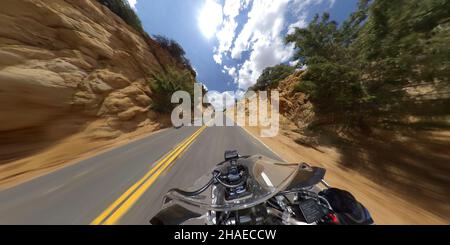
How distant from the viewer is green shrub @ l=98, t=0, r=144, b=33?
20.5 m

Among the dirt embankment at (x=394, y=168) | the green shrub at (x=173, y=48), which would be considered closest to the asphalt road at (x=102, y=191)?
the dirt embankment at (x=394, y=168)

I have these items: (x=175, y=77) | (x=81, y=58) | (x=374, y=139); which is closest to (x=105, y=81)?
(x=81, y=58)

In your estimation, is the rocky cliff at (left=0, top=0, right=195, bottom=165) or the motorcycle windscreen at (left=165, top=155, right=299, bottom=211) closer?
the motorcycle windscreen at (left=165, top=155, right=299, bottom=211)

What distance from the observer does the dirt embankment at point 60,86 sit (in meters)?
8.12

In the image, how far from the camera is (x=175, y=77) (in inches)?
960

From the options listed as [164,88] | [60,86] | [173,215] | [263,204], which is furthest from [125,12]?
[263,204]

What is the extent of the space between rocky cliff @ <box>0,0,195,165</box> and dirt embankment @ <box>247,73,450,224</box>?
12919 millimetres

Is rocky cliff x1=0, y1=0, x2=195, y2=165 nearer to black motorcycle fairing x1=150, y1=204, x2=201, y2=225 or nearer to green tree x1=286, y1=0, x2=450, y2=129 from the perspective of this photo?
black motorcycle fairing x1=150, y1=204, x2=201, y2=225

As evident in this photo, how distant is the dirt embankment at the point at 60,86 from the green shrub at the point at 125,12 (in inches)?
125

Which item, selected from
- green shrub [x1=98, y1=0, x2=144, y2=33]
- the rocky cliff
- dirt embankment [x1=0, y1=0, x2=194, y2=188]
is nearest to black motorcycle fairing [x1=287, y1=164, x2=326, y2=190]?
dirt embankment [x1=0, y1=0, x2=194, y2=188]

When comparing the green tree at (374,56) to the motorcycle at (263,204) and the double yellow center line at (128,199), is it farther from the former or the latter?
the double yellow center line at (128,199)

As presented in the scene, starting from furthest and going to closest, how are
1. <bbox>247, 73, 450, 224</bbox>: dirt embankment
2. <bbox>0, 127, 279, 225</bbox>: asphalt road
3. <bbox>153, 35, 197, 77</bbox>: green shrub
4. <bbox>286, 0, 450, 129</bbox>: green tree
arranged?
<bbox>153, 35, 197, 77</bbox>: green shrub → <bbox>286, 0, 450, 129</bbox>: green tree → <bbox>247, 73, 450, 224</bbox>: dirt embankment → <bbox>0, 127, 279, 225</bbox>: asphalt road

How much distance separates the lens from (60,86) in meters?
10.5

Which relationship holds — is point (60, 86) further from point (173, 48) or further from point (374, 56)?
point (173, 48)
